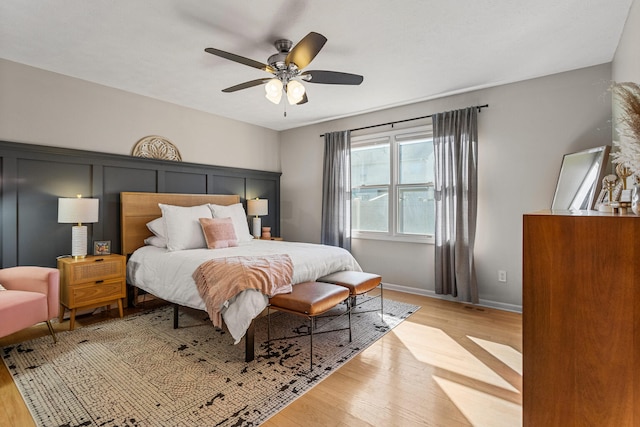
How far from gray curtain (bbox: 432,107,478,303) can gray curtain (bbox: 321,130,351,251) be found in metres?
1.31

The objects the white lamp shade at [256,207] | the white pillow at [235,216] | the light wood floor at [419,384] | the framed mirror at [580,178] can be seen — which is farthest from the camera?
the white lamp shade at [256,207]

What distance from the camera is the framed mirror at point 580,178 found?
8.81 ft

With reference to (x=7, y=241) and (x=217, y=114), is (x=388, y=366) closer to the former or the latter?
(x=7, y=241)

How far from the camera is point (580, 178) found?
290 centimetres

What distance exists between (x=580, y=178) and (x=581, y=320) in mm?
2538

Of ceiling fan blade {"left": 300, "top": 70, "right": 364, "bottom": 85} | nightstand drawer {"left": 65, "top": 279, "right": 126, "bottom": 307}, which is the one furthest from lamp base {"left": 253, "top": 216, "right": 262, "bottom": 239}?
ceiling fan blade {"left": 300, "top": 70, "right": 364, "bottom": 85}

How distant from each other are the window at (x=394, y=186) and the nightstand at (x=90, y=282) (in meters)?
3.06

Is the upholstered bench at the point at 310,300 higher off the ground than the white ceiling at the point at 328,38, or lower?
lower

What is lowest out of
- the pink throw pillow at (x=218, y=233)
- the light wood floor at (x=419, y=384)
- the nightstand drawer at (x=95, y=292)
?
the light wood floor at (x=419, y=384)

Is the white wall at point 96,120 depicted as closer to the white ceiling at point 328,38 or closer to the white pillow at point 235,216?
the white ceiling at point 328,38

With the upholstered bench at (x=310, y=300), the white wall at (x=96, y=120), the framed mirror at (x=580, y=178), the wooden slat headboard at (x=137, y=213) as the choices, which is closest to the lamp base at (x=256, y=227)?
the white wall at (x=96, y=120)

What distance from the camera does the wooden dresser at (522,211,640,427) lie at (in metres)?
0.96

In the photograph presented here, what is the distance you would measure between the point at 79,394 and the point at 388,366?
6.69ft

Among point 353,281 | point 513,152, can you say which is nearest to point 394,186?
point 513,152
